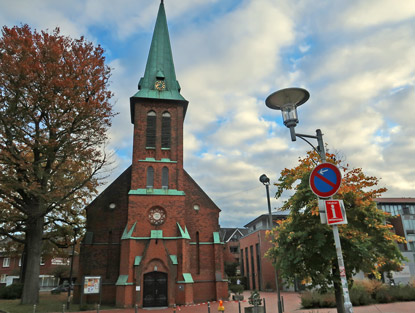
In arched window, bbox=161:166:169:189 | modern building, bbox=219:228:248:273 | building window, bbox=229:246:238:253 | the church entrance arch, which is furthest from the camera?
building window, bbox=229:246:238:253

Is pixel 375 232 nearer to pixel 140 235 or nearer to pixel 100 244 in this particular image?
pixel 140 235

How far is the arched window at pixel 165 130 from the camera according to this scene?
3041 centimetres

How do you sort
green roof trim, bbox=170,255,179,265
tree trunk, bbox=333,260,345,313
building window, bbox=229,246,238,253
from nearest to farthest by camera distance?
1. tree trunk, bbox=333,260,345,313
2. green roof trim, bbox=170,255,179,265
3. building window, bbox=229,246,238,253

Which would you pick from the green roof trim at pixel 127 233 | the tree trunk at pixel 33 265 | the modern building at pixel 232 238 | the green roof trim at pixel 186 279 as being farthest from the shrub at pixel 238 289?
the modern building at pixel 232 238

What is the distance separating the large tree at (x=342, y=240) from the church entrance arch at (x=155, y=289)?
16.4 m

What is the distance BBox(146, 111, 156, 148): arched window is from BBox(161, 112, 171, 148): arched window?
2.41 ft

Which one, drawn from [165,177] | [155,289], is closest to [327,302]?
[155,289]

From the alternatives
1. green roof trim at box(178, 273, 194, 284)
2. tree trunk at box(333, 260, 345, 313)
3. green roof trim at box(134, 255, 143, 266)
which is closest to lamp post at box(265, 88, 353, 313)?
tree trunk at box(333, 260, 345, 313)

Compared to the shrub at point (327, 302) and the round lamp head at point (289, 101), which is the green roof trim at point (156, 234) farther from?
the round lamp head at point (289, 101)

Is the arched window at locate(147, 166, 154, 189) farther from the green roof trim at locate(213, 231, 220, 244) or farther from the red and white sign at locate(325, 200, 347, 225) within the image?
the red and white sign at locate(325, 200, 347, 225)

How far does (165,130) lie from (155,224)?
8706mm

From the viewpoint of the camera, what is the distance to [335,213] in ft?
22.2

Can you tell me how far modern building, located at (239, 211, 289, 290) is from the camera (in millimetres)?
47250

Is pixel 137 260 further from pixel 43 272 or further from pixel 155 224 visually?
pixel 43 272
